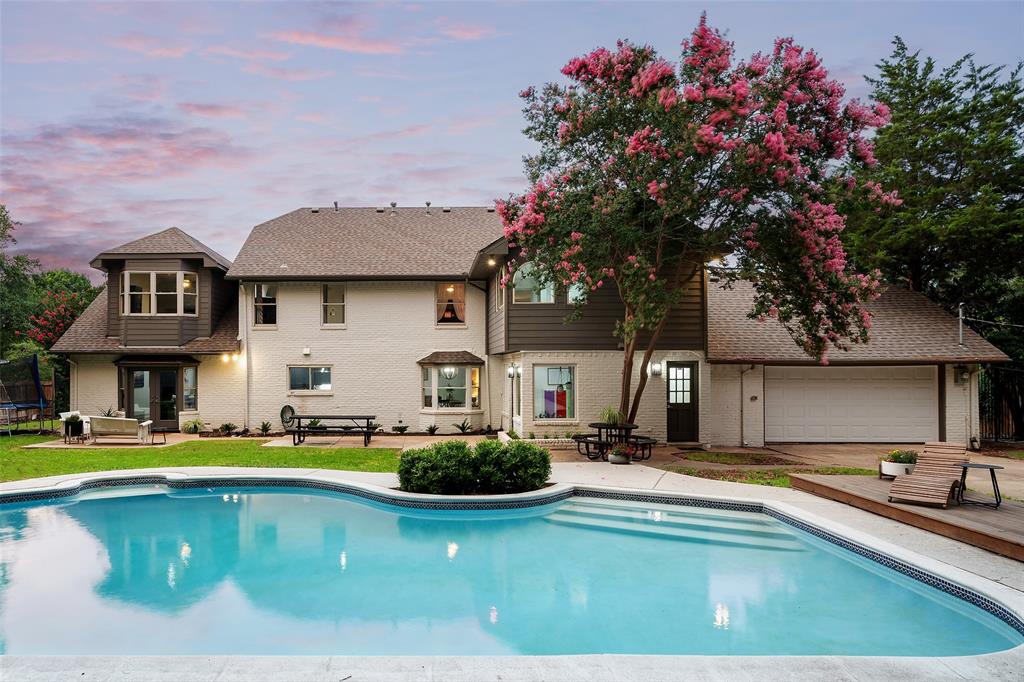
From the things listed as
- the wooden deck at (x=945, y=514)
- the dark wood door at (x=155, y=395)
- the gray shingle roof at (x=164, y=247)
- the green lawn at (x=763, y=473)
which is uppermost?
the gray shingle roof at (x=164, y=247)

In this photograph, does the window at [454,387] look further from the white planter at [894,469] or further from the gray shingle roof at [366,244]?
the white planter at [894,469]

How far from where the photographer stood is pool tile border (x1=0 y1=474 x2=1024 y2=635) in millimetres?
6352

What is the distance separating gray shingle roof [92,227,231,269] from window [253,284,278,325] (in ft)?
5.79

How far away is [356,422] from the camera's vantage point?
64.3ft

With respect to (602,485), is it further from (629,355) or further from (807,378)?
(807,378)

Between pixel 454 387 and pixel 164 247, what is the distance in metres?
10.6

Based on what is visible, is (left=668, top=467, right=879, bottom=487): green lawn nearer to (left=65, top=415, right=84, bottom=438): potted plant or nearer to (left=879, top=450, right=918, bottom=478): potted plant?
(left=879, top=450, right=918, bottom=478): potted plant

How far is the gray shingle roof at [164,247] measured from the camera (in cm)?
1955

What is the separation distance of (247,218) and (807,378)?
2468 centimetres

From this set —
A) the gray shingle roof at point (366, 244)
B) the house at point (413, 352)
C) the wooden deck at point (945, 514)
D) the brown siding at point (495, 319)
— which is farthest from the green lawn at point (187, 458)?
the wooden deck at point (945, 514)

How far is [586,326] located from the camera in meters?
16.7

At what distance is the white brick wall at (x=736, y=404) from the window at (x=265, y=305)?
14.1m

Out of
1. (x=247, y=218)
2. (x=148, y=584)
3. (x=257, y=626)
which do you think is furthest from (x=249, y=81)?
(x=257, y=626)

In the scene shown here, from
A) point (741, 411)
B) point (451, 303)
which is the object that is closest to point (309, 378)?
point (451, 303)
